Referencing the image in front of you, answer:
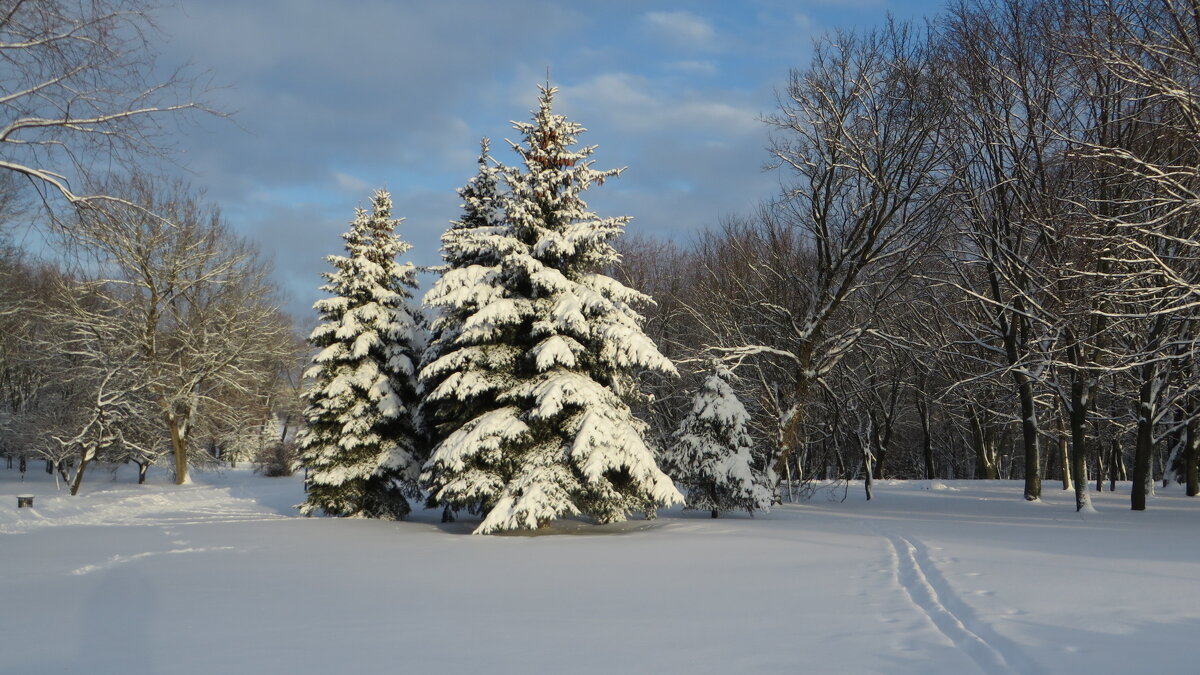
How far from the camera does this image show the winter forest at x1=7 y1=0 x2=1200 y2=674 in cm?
715

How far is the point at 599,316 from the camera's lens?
1706 centimetres

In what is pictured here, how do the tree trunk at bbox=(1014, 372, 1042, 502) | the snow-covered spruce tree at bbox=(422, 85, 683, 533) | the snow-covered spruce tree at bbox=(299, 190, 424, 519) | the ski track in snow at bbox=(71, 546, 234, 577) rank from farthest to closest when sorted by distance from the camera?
the tree trunk at bbox=(1014, 372, 1042, 502) < the snow-covered spruce tree at bbox=(299, 190, 424, 519) < the snow-covered spruce tree at bbox=(422, 85, 683, 533) < the ski track in snow at bbox=(71, 546, 234, 577)

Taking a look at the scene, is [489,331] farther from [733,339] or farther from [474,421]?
[733,339]

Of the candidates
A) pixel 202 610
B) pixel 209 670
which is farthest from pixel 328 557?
pixel 209 670

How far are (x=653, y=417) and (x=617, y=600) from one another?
26490mm

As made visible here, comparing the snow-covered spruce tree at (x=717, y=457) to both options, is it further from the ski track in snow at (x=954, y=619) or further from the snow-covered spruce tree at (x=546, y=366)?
the ski track in snow at (x=954, y=619)

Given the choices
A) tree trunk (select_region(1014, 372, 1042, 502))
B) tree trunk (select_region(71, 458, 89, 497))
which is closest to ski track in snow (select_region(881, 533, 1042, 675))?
tree trunk (select_region(1014, 372, 1042, 502))

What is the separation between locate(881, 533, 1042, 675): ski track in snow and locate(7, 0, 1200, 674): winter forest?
0.05 meters

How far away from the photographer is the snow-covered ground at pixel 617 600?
6.08 m

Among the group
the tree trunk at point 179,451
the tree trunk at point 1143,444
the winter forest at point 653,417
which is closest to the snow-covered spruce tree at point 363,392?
the winter forest at point 653,417

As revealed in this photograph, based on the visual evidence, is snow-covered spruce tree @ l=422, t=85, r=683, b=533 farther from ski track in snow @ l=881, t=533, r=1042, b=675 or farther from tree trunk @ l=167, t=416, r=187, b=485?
tree trunk @ l=167, t=416, r=187, b=485

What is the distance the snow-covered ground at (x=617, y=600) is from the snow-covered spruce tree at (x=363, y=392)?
10.6ft

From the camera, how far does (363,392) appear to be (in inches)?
810

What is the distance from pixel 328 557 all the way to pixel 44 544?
244 inches
